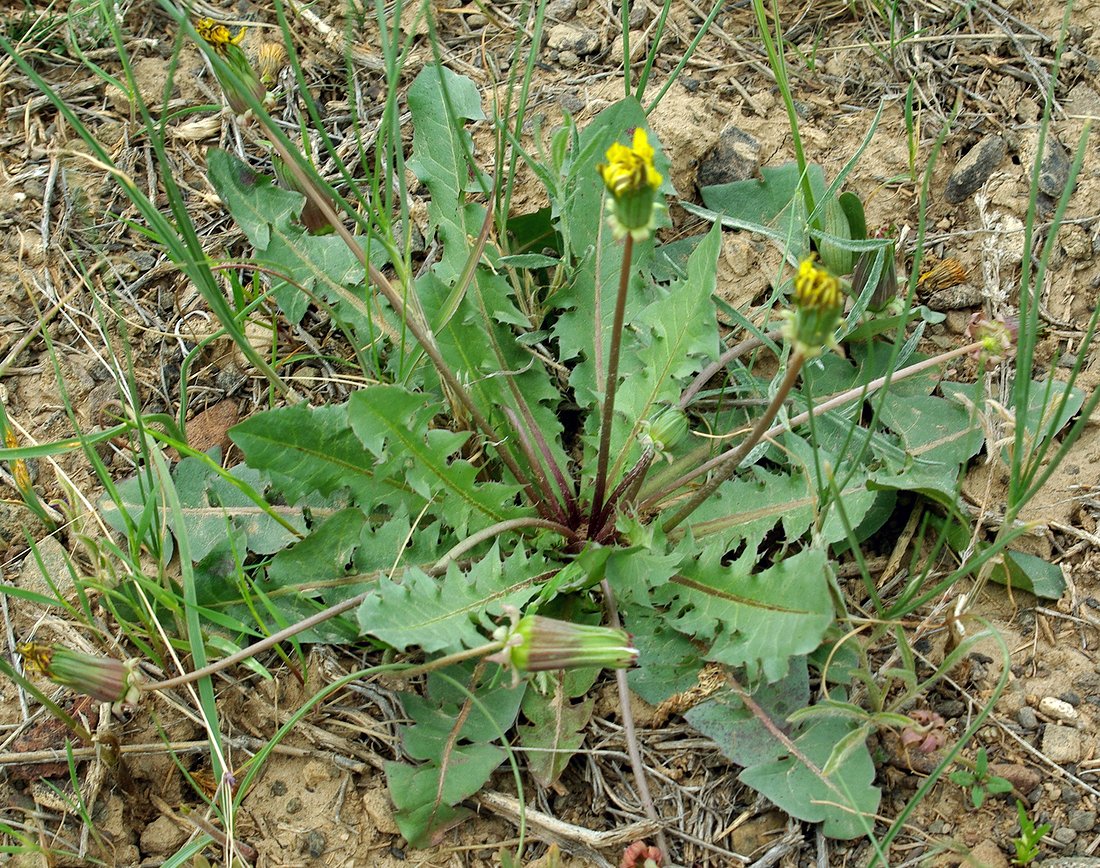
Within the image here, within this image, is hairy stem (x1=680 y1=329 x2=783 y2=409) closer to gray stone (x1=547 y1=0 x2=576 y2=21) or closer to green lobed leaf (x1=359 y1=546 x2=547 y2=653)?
green lobed leaf (x1=359 y1=546 x2=547 y2=653)

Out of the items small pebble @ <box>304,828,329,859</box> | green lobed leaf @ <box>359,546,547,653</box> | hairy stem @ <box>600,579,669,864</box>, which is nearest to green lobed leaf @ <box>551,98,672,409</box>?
green lobed leaf @ <box>359,546,547,653</box>

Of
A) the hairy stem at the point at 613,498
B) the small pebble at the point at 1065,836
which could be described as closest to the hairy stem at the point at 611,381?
the hairy stem at the point at 613,498

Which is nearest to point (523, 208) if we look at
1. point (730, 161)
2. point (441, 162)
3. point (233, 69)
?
point (441, 162)

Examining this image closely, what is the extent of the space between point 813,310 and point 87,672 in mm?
1483

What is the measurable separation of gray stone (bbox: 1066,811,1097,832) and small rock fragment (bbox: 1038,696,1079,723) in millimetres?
191

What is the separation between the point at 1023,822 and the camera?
194 centimetres

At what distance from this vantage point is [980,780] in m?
2.01

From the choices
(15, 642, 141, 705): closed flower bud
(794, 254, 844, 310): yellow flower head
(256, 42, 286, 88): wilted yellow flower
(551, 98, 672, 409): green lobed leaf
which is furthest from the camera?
(256, 42, 286, 88): wilted yellow flower

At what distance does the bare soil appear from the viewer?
2092mm

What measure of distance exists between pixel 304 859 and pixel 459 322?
1.29m

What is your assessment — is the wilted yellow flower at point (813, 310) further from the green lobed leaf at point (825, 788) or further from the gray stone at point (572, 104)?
the gray stone at point (572, 104)

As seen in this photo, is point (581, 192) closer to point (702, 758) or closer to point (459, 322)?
point (459, 322)

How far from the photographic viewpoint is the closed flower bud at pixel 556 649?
173cm

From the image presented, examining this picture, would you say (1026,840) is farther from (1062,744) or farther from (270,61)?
(270,61)
